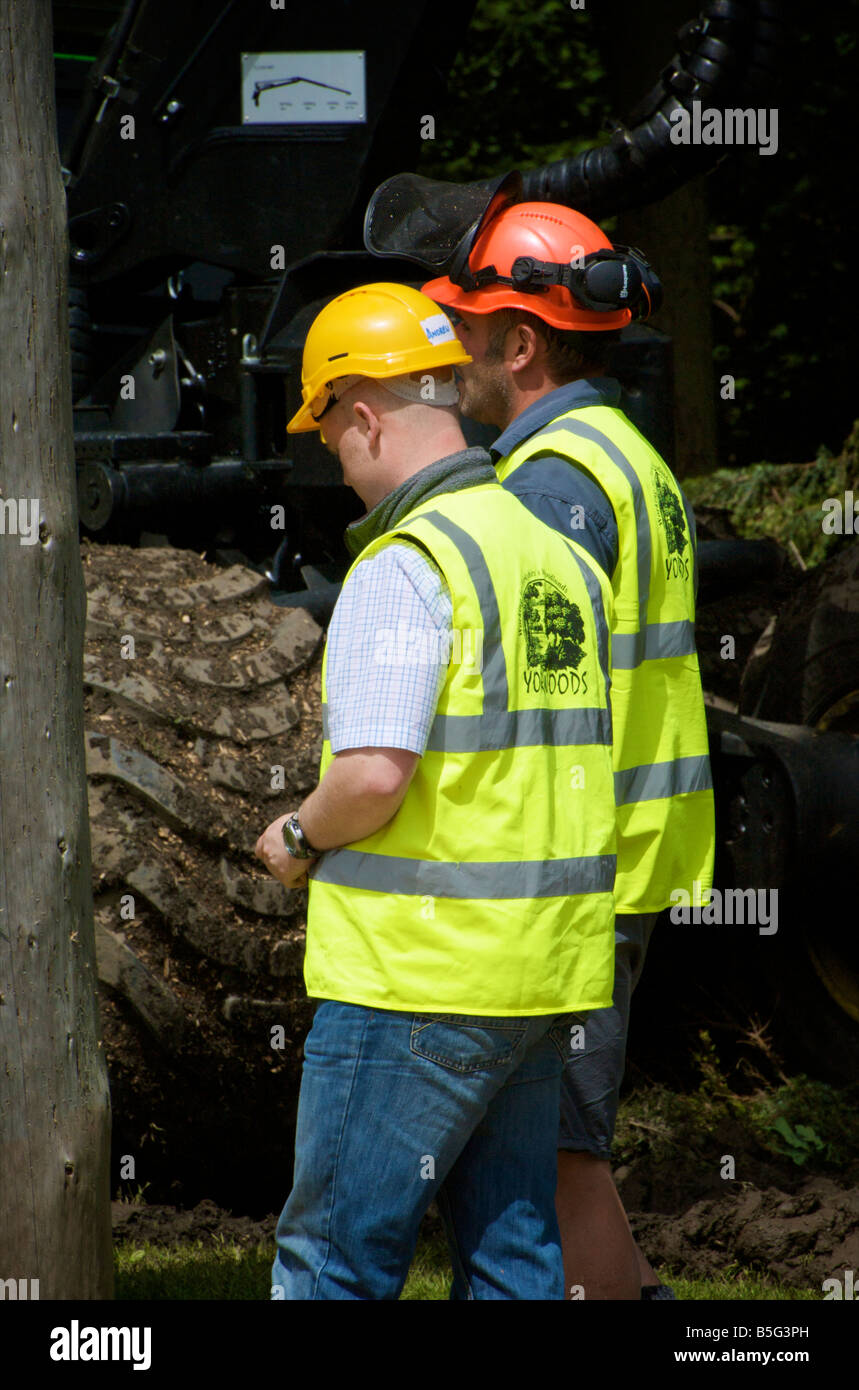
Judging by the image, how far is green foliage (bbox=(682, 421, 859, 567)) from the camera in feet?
25.0

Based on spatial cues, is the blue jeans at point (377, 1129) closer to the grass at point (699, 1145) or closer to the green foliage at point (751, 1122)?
the grass at point (699, 1145)

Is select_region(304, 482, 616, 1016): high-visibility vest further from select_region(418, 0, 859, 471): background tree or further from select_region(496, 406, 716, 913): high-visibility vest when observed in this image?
select_region(418, 0, 859, 471): background tree

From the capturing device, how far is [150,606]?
13.3 ft

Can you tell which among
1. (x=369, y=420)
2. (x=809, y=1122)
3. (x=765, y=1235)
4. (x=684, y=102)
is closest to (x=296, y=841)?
(x=369, y=420)

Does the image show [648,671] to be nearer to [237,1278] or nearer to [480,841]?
[480,841]

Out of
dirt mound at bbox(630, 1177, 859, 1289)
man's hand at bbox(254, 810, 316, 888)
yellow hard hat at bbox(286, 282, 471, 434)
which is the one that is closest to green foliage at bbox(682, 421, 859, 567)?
dirt mound at bbox(630, 1177, 859, 1289)

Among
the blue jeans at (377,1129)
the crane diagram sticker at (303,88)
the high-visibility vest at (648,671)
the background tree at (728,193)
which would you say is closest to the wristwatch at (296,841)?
the blue jeans at (377,1129)

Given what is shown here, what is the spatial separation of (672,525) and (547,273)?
0.59 metres

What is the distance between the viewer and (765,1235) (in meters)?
4.15

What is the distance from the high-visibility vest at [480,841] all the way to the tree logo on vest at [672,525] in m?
0.87

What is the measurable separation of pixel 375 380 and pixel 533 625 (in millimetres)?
487

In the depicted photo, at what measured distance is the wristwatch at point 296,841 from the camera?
252cm
